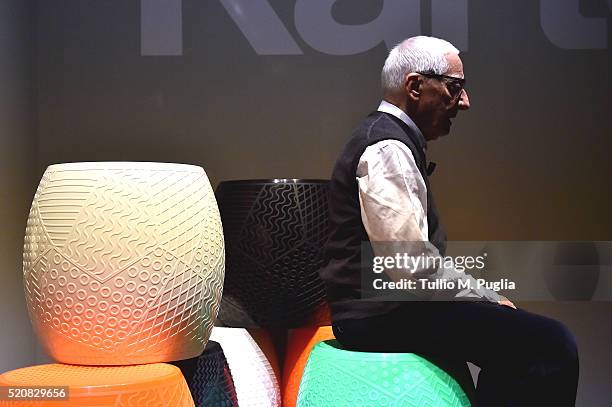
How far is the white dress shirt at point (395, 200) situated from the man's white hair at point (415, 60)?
30cm

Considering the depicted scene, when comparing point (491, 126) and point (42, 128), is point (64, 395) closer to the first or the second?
point (42, 128)

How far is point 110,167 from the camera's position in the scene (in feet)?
6.29

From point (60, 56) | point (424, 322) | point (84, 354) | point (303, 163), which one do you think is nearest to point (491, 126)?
point (303, 163)

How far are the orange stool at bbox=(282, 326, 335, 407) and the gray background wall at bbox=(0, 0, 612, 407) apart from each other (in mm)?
828

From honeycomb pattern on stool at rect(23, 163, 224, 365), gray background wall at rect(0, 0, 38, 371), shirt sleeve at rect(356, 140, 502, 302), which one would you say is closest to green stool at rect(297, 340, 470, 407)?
shirt sleeve at rect(356, 140, 502, 302)

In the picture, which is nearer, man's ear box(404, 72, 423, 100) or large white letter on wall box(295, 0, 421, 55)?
man's ear box(404, 72, 423, 100)

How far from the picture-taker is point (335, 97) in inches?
129

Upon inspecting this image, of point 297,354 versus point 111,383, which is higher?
point 111,383

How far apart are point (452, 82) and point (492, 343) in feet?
2.54

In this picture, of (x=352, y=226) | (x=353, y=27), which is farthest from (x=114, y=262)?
(x=353, y=27)

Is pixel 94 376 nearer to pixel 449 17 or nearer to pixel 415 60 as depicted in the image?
pixel 415 60

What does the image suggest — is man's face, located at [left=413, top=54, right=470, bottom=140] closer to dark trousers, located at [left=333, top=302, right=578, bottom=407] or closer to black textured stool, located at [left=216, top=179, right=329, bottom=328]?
black textured stool, located at [left=216, top=179, right=329, bottom=328]

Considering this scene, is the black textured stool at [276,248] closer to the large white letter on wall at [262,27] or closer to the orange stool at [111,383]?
the orange stool at [111,383]

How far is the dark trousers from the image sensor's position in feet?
6.58
